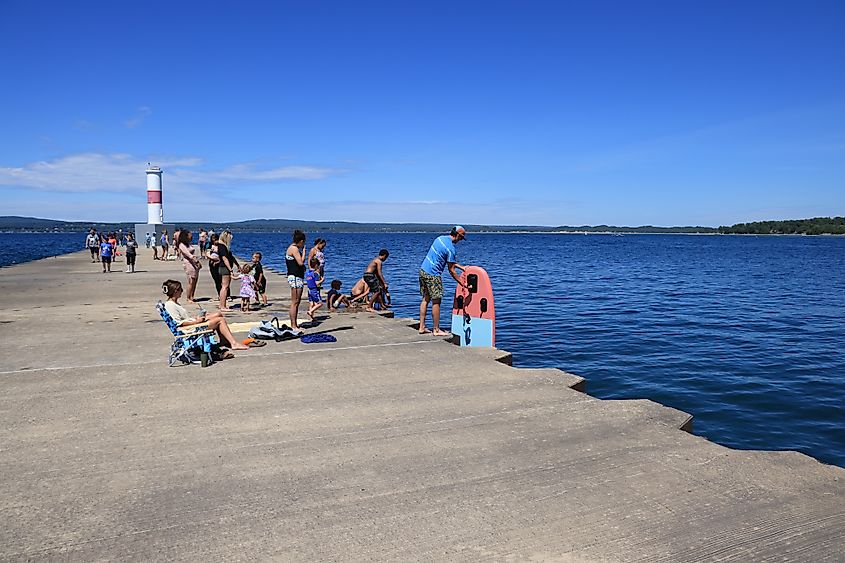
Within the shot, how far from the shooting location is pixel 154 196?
4884 cm

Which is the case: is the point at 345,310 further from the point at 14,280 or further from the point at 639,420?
the point at 14,280

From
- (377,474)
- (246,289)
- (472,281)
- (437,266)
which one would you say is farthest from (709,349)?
(377,474)

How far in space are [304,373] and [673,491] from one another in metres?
4.83

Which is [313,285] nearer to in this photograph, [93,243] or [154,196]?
[93,243]

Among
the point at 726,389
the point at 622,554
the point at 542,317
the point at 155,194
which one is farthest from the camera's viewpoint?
the point at 155,194

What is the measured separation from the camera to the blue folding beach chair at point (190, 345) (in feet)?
27.2

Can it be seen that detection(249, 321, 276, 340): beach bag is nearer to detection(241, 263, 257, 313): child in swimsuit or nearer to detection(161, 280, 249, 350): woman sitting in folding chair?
detection(161, 280, 249, 350): woman sitting in folding chair

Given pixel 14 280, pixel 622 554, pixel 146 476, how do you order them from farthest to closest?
1. pixel 14 280
2. pixel 146 476
3. pixel 622 554

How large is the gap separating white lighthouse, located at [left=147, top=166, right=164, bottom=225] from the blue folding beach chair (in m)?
44.4

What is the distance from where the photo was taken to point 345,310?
1427 centimetres

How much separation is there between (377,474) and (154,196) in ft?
162

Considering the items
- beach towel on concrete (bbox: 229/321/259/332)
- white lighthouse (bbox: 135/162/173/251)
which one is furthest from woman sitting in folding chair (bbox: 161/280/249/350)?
white lighthouse (bbox: 135/162/173/251)

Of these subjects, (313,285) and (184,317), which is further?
A: (313,285)

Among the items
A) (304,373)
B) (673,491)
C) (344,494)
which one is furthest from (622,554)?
(304,373)
